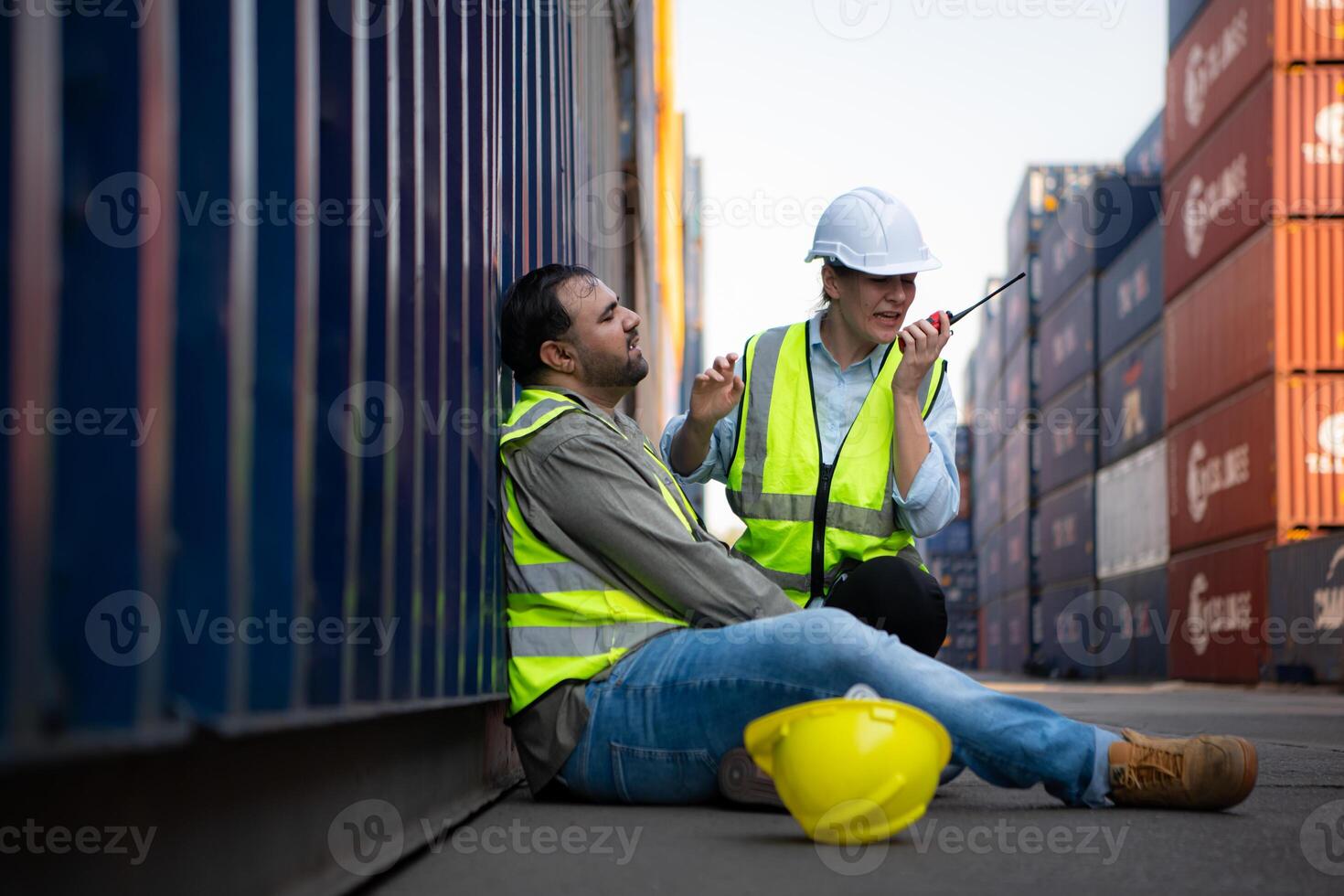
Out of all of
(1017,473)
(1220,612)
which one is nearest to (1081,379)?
(1017,473)

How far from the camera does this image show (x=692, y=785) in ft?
11.0

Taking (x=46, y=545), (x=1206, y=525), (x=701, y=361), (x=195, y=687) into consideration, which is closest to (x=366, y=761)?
(x=195, y=687)

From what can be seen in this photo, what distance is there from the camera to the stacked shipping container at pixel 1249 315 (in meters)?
20.5

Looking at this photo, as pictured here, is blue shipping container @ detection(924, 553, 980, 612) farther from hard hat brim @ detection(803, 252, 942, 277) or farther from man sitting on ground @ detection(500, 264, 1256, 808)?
man sitting on ground @ detection(500, 264, 1256, 808)

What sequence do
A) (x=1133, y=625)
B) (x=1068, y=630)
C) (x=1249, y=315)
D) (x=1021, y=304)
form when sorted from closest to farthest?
(x=1249, y=315) → (x=1133, y=625) → (x=1068, y=630) → (x=1021, y=304)

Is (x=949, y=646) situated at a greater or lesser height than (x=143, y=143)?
lesser

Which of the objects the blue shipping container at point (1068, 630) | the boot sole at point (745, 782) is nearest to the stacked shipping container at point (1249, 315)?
the blue shipping container at point (1068, 630)

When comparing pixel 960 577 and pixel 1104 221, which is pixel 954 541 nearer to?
pixel 960 577

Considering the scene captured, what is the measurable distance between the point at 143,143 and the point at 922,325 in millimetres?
2485

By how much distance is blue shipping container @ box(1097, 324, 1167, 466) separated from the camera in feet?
90.1

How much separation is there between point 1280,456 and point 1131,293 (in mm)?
9571

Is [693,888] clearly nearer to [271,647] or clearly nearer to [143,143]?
[271,647]

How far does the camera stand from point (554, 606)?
11.6ft

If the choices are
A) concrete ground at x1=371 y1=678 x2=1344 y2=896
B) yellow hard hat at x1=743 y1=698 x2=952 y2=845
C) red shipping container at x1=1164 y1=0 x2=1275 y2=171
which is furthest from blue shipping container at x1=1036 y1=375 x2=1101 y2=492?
yellow hard hat at x1=743 y1=698 x2=952 y2=845
